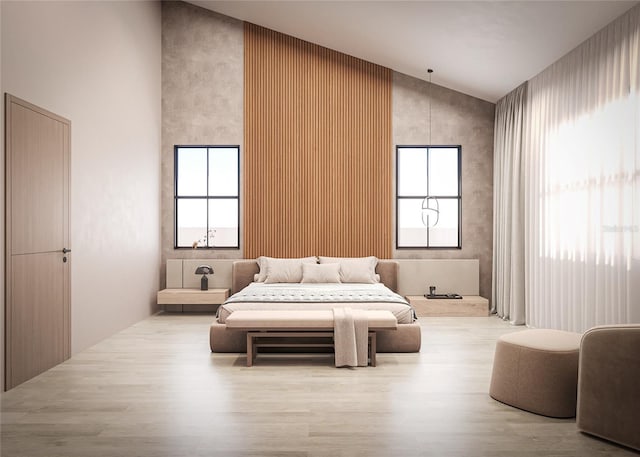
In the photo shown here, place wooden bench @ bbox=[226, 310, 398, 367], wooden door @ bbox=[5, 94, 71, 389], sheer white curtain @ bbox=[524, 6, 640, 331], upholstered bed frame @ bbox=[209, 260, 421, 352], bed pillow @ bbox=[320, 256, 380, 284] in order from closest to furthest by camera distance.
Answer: wooden door @ bbox=[5, 94, 71, 389]
sheer white curtain @ bbox=[524, 6, 640, 331]
wooden bench @ bbox=[226, 310, 398, 367]
upholstered bed frame @ bbox=[209, 260, 421, 352]
bed pillow @ bbox=[320, 256, 380, 284]

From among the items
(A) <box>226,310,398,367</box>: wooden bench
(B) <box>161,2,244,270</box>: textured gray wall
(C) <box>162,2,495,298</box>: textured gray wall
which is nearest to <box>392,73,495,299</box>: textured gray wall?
(C) <box>162,2,495,298</box>: textured gray wall

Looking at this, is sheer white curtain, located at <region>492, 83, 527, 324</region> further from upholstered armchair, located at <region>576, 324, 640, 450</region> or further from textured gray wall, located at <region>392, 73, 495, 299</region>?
upholstered armchair, located at <region>576, 324, 640, 450</region>

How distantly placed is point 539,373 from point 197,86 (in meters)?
5.92

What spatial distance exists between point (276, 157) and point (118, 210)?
2389 millimetres

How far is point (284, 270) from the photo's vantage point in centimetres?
679

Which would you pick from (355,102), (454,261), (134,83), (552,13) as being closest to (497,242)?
(454,261)

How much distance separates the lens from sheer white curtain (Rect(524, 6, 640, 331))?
422 centimetres

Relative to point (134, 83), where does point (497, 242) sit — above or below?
below

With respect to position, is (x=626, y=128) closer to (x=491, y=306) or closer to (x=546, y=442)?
(x=546, y=442)

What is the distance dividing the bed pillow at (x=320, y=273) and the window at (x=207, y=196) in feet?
4.18

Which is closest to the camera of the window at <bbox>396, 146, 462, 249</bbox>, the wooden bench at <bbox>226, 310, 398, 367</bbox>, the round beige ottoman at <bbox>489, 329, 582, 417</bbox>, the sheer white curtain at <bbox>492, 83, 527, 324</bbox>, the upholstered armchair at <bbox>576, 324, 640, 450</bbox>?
the upholstered armchair at <bbox>576, 324, 640, 450</bbox>

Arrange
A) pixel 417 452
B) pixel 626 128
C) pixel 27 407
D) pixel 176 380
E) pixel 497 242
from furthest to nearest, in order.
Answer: pixel 497 242
pixel 626 128
pixel 176 380
pixel 27 407
pixel 417 452

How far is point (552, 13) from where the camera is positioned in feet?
14.6

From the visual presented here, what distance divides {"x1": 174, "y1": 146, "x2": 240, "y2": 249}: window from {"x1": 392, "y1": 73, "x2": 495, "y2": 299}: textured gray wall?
2.39m
